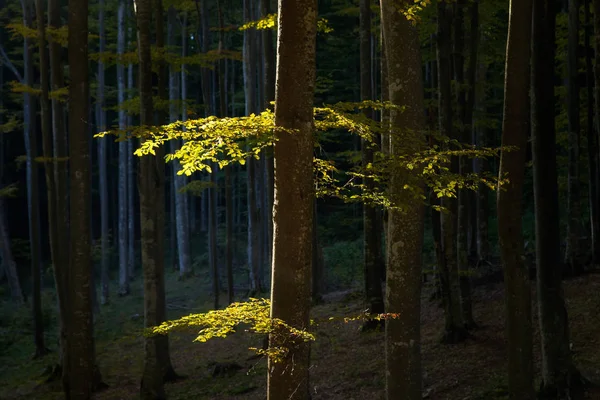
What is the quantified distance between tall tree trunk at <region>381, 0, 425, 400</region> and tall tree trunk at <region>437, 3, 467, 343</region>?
5.28 metres

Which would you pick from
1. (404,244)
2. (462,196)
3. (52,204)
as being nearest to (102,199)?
(52,204)

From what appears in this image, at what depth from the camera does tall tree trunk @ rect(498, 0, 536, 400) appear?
6.65m

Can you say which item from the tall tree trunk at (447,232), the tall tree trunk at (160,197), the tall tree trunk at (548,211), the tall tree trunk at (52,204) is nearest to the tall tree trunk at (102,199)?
the tall tree trunk at (52,204)

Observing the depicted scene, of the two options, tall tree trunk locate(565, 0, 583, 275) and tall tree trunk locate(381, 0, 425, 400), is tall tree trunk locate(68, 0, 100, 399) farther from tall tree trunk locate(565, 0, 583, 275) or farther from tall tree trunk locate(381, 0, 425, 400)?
tall tree trunk locate(565, 0, 583, 275)

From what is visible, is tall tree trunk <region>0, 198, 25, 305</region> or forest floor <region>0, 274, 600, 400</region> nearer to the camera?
forest floor <region>0, 274, 600, 400</region>

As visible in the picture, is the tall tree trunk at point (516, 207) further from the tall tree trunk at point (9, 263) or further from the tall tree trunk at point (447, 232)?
the tall tree trunk at point (9, 263)

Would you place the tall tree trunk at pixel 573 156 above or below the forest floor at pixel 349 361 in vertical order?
above

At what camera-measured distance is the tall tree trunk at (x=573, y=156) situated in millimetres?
12852

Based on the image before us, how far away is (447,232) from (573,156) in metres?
3.68

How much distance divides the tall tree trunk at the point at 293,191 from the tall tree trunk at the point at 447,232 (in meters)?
7.21

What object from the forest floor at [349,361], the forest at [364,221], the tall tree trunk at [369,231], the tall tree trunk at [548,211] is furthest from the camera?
the tall tree trunk at [369,231]

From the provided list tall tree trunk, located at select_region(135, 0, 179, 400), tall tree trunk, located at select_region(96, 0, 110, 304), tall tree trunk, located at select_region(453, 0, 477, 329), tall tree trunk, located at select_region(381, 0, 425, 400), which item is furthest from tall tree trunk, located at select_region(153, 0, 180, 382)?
tall tree trunk, located at select_region(96, 0, 110, 304)

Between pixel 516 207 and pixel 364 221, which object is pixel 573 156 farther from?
pixel 516 207

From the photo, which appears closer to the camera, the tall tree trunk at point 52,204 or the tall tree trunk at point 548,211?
the tall tree trunk at point 548,211
